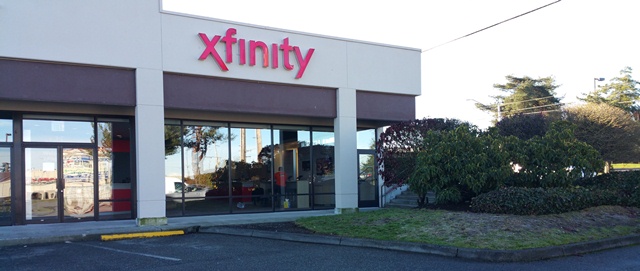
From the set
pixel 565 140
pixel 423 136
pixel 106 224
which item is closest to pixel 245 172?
pixel 106 224

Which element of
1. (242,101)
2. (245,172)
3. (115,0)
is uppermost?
(115,0)

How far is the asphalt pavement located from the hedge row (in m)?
1.68

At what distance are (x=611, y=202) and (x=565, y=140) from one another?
1881 mm

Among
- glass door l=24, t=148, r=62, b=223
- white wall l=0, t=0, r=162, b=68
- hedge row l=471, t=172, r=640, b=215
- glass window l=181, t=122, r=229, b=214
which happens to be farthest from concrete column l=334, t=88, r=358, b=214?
glass door l=24, t=148, r=62, b=223

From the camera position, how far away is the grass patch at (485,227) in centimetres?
920

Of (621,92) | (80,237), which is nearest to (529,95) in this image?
(621,92)

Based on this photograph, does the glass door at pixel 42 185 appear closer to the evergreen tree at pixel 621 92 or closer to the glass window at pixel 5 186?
the glass window at pixel 5 186

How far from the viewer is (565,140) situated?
44.0 feet

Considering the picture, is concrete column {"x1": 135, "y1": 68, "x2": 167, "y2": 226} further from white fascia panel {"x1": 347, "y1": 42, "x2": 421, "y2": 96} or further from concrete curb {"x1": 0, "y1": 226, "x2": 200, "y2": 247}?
white fascia panel {"x1": 347, "y1": 42, "x2": 421, "y2": 96}

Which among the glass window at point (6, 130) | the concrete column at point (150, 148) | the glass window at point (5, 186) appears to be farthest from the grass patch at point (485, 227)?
the glass window at point (6, 130)

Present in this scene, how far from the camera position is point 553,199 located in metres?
11.4

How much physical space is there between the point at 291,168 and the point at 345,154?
2.23m

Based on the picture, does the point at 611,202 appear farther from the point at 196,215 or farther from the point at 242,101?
A: the point at 196,215

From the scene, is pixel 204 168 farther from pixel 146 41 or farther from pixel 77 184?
pixel 146 41
